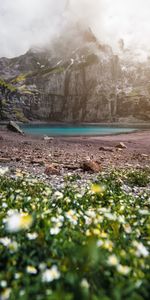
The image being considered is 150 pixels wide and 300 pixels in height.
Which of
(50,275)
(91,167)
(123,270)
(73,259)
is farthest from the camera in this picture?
(91,167)

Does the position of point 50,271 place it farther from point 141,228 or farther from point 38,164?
point 38,164

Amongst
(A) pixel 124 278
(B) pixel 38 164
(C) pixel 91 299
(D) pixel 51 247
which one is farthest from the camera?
(B) pixel 38 164

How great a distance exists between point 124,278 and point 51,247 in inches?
42.3

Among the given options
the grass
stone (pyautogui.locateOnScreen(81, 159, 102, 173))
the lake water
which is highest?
the grass

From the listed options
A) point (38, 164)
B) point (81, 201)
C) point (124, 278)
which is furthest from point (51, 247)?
point (38, 164)

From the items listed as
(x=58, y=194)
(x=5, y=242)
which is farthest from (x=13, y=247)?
(x=58, y=194)

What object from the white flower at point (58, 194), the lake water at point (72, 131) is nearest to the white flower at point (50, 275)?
the white flower at point (58, 194)

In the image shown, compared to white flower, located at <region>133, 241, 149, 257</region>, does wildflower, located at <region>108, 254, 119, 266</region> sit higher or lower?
higher

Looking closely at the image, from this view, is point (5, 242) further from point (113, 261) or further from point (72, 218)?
point (113, 261)

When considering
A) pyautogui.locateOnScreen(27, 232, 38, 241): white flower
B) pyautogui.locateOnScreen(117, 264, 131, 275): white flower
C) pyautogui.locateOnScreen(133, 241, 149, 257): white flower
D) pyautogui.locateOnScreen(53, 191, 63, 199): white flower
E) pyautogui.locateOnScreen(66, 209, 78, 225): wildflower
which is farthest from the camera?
pyautogui.locateOnScreen(53, 191, 63, 199): white flower

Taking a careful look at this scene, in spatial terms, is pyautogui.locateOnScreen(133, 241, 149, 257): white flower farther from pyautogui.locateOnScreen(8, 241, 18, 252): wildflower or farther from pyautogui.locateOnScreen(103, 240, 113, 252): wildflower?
pyautogui.locateOnScreen(8, 241, 18, 252): wildflower

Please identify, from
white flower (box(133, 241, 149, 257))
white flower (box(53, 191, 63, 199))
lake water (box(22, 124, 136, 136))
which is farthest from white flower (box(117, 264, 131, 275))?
lake water (box(22, 124, 136, 136))

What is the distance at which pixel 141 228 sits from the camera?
18.4 ft

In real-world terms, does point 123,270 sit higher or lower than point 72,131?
higher
